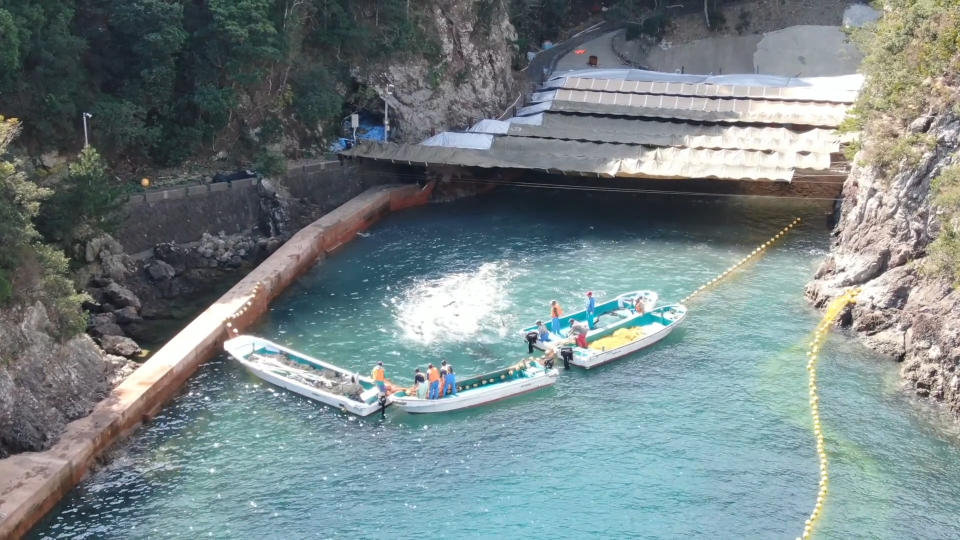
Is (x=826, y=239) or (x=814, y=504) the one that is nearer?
(x=814, y=504)

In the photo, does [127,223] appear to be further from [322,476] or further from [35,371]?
[322,476]

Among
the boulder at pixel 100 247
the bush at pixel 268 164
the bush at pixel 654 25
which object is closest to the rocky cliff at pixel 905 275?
the bush at pixel 268 164

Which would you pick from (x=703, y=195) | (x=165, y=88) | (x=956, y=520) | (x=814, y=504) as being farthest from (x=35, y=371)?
(x=703, y=195)

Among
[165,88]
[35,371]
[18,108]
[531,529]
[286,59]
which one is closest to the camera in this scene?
[531,529]

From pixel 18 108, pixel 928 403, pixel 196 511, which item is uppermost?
pixel 18 108

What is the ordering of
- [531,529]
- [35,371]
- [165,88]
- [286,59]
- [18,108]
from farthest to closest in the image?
1. [286,59]
2. [165,88]
3. [18,108]
4. [35,371]
5. [531,529]

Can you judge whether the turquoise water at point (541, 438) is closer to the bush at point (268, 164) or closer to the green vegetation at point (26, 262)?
the green vegetation at point (26, 262)

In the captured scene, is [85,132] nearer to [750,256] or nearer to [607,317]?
[607,317]

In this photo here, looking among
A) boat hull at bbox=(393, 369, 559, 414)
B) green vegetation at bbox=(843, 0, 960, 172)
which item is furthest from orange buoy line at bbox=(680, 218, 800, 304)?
boat hull at bbox=(393, 369, 559, 414)
